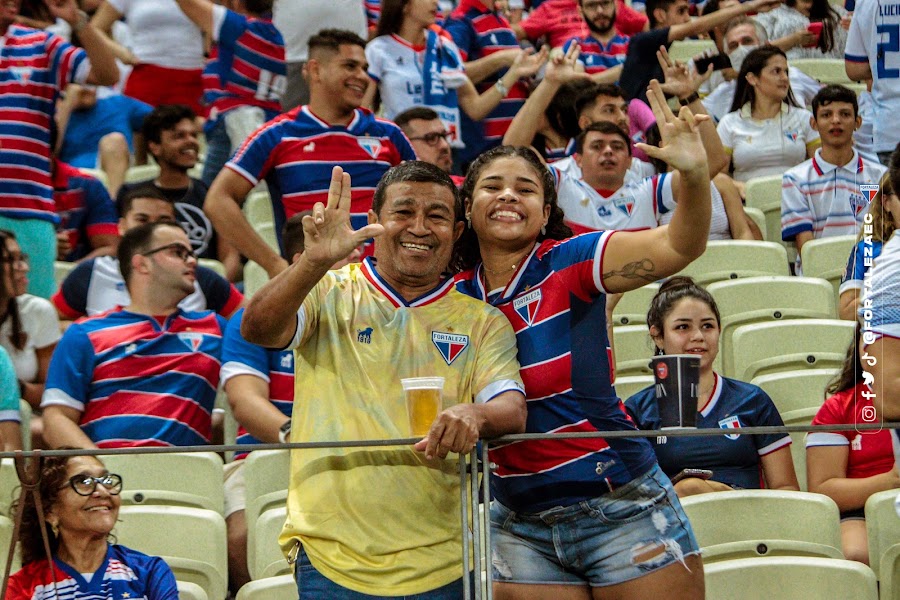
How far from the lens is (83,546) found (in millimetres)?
3676

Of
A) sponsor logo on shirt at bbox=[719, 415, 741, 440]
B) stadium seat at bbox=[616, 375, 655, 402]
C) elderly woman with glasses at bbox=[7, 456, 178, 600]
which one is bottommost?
elderly woman with glasses at bbox=[7, 456, 178, 600]

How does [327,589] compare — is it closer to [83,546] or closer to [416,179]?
[416,179]

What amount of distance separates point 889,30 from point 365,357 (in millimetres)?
1911

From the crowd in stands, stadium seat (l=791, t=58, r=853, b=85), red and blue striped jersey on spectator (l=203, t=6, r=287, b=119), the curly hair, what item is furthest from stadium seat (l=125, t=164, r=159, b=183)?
the curly hair

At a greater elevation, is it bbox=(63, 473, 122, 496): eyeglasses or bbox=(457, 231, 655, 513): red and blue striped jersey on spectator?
bbox=(457, 231, 655, 513): red and blue striped jersey on spectator

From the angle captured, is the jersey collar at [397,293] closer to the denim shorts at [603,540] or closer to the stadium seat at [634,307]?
the denim shorts at [603,540]

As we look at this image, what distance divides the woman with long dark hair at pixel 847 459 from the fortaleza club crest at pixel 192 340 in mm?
2111

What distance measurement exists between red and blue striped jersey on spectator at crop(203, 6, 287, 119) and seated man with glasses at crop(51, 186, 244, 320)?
1409 mm

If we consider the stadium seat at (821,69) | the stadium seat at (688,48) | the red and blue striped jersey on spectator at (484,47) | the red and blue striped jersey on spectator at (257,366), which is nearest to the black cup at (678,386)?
the red and blue striped jersey on spectator at (257,366)

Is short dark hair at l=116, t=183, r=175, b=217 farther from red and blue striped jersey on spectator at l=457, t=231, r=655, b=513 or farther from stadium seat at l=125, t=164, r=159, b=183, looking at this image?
red and blue striped jersey on spectator at l=457, t=231, r=655, b=513

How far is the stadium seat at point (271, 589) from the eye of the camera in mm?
3436

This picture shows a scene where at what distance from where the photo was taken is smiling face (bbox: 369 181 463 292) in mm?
2979

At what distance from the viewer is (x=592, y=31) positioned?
852 centimetres

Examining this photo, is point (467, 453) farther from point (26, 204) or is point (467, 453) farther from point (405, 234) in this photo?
point (26, 204)
